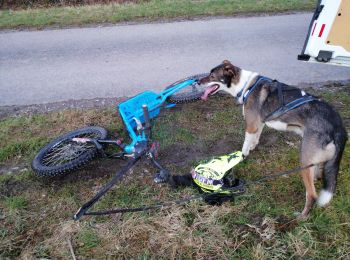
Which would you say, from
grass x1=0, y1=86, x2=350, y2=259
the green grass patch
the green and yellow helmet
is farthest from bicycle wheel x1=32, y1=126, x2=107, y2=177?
the green and yellow helmet

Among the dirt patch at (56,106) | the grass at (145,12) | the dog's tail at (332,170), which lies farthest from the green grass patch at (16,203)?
the grass at (145,12)

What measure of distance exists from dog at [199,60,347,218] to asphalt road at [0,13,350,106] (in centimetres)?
235

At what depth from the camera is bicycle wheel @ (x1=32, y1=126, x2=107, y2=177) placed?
376 centimetres

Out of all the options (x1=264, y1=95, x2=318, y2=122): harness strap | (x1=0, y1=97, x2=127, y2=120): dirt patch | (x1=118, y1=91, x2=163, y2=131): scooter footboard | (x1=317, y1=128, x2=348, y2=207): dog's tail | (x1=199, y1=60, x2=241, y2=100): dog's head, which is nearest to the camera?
(x1=317, y1=128, x2=348, y2=207): dog's tail

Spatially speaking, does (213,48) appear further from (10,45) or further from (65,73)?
(10,45)

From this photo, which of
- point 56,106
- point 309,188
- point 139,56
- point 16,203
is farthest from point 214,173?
point 139,56

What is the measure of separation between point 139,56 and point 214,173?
196 inches

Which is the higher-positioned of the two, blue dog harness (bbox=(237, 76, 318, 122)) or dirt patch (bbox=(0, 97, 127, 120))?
blue dog harness (bbox=(237, 76, 318, 122))

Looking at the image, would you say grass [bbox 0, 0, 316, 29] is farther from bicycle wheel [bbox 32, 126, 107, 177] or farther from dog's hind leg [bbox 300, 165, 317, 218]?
dog's hind leg [bbox 300, 165, 317, 218]

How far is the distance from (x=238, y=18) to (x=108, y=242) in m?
8.52

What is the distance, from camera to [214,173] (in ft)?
10.8

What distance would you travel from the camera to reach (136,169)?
163 inches

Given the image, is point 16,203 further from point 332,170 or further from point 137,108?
point 332,170

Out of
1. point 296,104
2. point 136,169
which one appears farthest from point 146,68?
point 296,104
